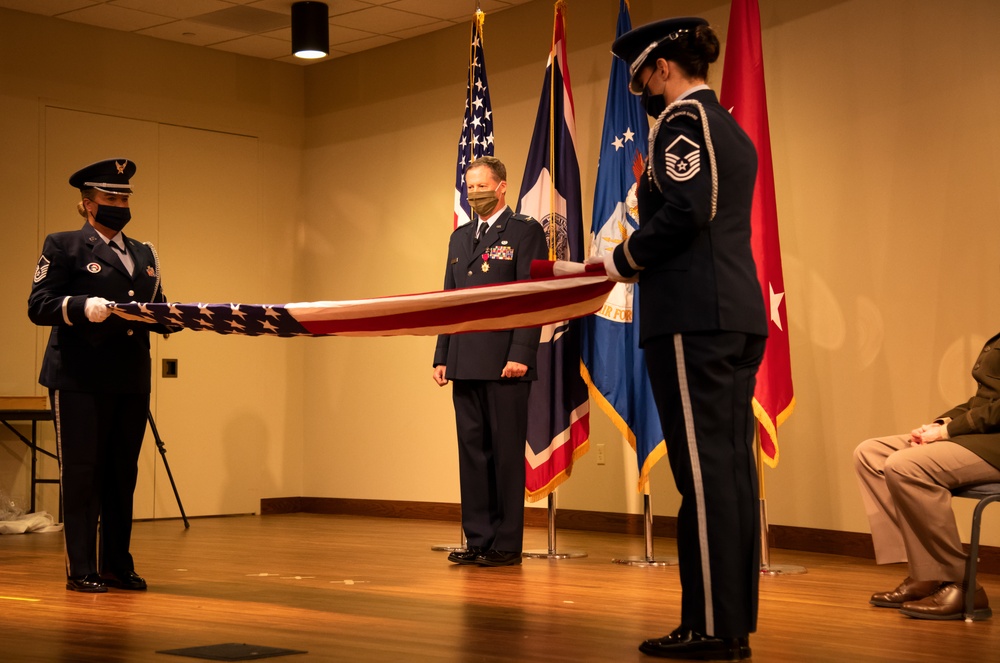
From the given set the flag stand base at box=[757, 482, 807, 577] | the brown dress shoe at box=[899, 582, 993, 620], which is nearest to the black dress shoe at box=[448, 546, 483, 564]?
the flag stand base at box=[757, 482, 807, 577]

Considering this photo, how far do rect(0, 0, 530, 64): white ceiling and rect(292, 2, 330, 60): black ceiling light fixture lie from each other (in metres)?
0.08

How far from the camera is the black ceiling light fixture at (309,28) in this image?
762 cm

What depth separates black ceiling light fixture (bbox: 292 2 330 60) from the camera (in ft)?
25.0

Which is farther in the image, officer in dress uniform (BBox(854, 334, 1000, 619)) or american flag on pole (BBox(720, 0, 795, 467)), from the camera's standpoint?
american flag on pole (BBox(720, 0, 795, 467))

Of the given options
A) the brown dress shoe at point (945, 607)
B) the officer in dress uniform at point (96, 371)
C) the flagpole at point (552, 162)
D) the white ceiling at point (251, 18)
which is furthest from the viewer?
the white ceiling at point (251, 18)

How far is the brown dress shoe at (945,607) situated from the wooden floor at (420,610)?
5 centimetres

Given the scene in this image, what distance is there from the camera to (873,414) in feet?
19.0

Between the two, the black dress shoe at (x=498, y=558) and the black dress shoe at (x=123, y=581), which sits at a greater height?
the black dress shoe at (x=123, y=581)

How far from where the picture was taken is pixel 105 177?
177 inches

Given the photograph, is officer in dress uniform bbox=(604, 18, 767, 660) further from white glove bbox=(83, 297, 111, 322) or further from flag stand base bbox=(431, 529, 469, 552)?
flag stand base bbox=(431, 529, 469, 552)

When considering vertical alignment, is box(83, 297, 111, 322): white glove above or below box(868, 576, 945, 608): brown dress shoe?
above

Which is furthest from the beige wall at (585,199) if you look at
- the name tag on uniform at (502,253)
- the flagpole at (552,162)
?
the name tag on uniform at (502,253)

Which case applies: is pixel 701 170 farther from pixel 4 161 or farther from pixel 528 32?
pixel 4 161

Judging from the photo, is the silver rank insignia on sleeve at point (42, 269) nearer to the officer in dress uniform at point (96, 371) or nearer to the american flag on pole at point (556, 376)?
the officer in dress uniform at point (96, 371)
